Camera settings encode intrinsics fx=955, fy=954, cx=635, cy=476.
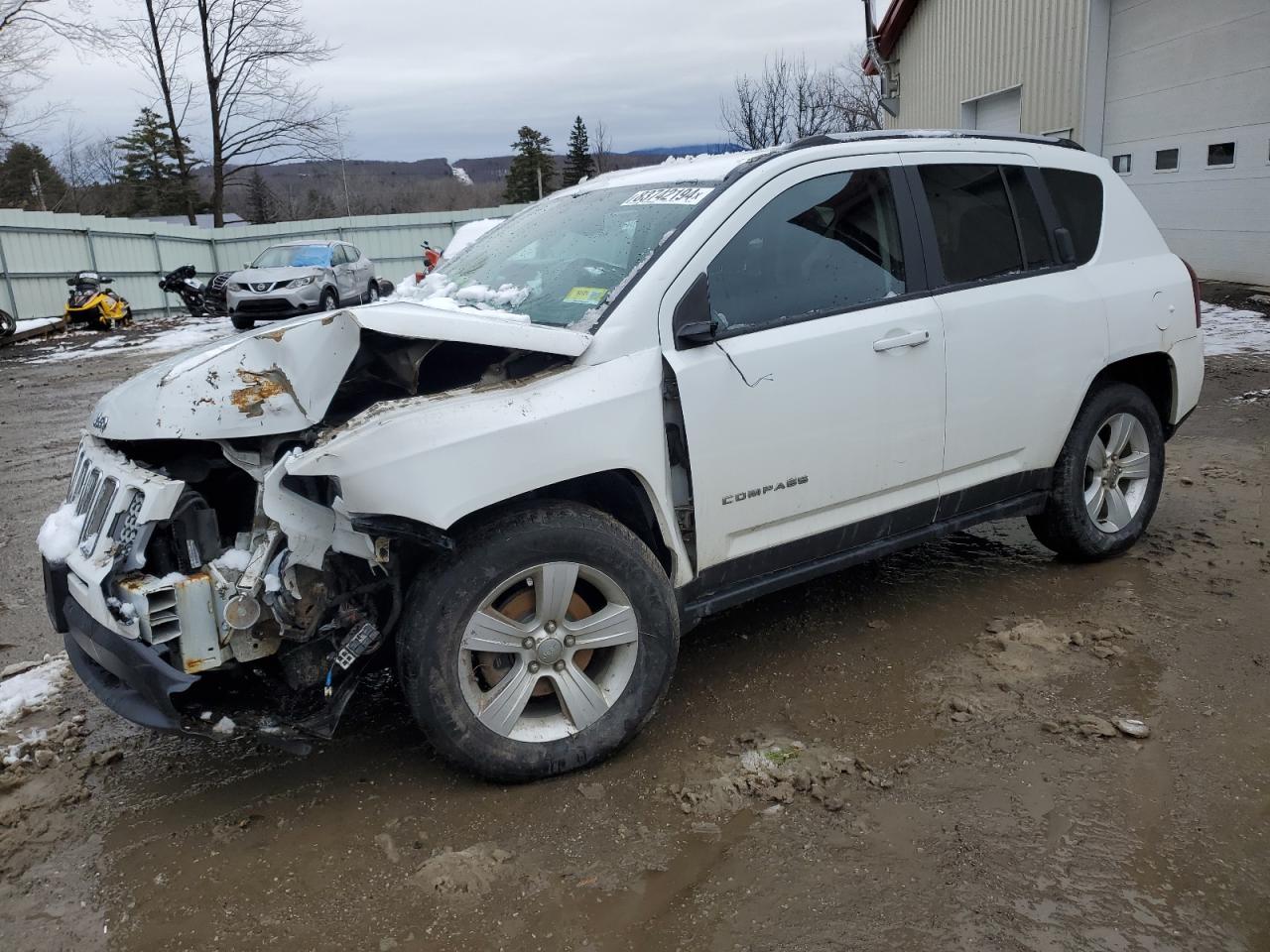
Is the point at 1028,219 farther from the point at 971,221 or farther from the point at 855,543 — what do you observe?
the point at 855,543

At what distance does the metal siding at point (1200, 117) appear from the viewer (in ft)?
37.4

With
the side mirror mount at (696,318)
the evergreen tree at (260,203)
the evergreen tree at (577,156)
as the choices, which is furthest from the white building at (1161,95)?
the evergreen tree at (260,203)

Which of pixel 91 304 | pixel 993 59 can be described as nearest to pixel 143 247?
pixel 91 304

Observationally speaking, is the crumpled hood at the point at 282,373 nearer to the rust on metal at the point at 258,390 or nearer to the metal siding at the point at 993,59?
the rust on metal at the point at 258,390

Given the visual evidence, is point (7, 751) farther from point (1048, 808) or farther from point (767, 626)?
point (1048, 808)

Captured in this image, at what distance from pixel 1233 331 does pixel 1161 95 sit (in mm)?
4204

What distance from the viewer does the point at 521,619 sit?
3020mm

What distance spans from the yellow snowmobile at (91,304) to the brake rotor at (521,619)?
1983 centimetres

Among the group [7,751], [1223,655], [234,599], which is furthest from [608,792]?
[1223,655]

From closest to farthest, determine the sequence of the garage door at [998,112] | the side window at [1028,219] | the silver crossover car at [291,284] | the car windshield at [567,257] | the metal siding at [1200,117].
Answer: the car windshield at [567,257] < the side window at [1028,219] < the metal siding at [1200,117] < the garage door at [998,112] < the silver crossover car at [291,284]

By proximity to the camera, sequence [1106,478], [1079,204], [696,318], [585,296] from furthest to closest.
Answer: [1106,478], [1079,204], [585,296], [696,318]

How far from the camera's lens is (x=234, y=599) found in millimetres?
2732

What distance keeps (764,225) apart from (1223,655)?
8.01 feet

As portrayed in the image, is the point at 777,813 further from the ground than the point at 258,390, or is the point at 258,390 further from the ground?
the point at 258,390
